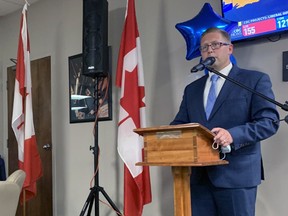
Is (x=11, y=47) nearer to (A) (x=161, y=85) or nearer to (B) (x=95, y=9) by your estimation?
(B) (x=95, y=9)

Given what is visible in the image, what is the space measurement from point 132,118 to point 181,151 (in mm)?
1274

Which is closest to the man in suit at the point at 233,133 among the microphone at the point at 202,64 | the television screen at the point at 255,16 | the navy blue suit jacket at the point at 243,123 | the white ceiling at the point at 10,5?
the navy blue suit jacket at the point at 243,123

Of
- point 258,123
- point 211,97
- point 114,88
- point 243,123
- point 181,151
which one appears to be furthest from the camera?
point 114,88

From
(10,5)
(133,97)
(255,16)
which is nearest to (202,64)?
(255,16)

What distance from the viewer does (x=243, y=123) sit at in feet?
5.36

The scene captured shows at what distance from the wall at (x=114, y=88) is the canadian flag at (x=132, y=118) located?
0.79ft

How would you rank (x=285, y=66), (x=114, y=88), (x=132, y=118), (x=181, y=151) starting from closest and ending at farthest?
1. (x=181, y=151)
2. (x=285, y=66)
3. (x=132, y=118)
4. (x=114, y=88)

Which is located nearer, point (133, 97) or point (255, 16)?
point (255, 16)

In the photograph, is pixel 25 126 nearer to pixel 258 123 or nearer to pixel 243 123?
pixel 243 123

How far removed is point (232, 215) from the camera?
1570 millimetres

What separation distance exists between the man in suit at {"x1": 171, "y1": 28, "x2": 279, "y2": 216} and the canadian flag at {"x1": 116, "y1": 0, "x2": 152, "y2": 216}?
0.89 meters

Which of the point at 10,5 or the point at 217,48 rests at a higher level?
the point at 10,5

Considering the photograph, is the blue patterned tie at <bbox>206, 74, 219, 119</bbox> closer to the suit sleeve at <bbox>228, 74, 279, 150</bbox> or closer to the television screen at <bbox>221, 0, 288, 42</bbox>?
the suit sleeve at <bbox>228, 74, 279, 150</bbox>

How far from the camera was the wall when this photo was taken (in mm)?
2199
